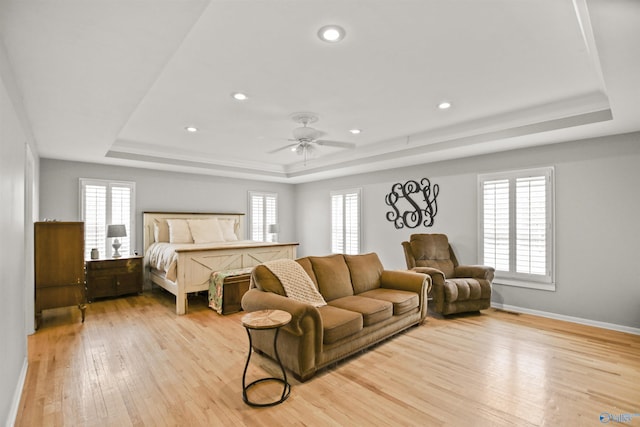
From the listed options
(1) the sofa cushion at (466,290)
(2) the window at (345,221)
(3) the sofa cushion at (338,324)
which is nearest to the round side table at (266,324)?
(3) the sofa cushion at (338,324)

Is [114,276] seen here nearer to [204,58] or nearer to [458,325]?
[204,58]

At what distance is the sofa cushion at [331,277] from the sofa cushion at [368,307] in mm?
104

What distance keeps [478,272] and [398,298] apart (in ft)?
5.55

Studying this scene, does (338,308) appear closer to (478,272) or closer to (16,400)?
(478,272)

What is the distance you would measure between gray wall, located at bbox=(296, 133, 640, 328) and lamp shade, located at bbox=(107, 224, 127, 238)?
5744 mm

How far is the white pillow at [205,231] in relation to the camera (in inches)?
244

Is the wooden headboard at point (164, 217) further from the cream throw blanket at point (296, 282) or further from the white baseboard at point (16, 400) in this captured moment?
the cream throw blanket at point (296, 282)

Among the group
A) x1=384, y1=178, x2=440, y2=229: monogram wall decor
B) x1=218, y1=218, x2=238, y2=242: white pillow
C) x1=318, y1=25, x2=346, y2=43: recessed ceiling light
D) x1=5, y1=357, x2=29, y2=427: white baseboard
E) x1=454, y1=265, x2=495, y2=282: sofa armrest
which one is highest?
x1=318, y1=25, x2=346, y2=43: recessed ceiling light

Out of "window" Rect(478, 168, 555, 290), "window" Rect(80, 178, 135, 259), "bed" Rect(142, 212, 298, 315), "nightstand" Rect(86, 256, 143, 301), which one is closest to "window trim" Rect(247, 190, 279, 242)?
"bed" Rect(142, 212, 298, 315)

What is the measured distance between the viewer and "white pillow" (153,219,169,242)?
6.21 meters

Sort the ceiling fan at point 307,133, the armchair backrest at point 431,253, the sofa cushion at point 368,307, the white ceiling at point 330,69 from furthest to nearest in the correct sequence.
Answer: the armchair backrest at point 431,253, the ceiling fan at point 307,133, the sofa cushion at point 368,307, the white ceiling at point 330,69

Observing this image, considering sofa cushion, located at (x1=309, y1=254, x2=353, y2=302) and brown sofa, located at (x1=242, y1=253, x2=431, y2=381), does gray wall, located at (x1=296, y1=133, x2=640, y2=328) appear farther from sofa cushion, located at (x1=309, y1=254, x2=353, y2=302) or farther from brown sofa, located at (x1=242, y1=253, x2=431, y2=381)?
sofa cushion, located at (x1=309, y1=254, x2=353, y2=302)

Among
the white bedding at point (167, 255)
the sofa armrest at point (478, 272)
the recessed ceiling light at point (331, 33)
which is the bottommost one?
the sofa armrest at point (478, 272)

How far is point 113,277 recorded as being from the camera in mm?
5379
